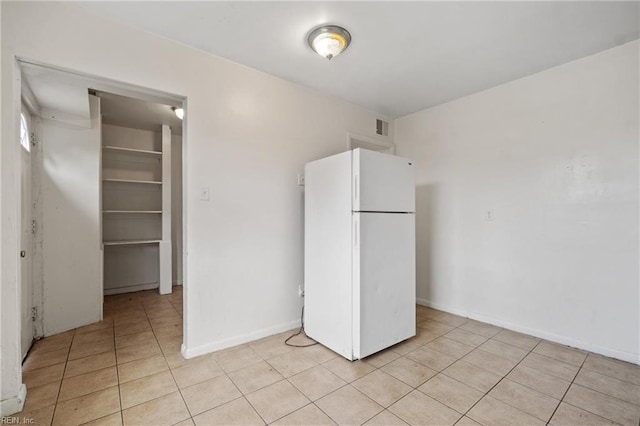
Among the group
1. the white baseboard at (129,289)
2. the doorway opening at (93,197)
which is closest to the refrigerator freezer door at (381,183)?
the doorway opening at (93,197)

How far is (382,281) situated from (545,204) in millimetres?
1731

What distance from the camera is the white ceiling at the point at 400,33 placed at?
1.85m

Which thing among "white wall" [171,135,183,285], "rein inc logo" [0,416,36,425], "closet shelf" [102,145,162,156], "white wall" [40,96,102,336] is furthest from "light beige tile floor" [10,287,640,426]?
"closet shelf" [102,145,162,156]

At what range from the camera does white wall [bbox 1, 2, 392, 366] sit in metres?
1.88

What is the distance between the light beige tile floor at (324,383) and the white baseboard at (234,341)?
0.21 feet

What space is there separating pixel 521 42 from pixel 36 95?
12.9 feet

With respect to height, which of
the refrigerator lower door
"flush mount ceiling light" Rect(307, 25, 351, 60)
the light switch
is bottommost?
the refrigerator lower door

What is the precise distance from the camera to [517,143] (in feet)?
9.23

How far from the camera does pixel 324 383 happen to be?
1.93 meters

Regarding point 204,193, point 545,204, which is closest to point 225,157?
point 204,193

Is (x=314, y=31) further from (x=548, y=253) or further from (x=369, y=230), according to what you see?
(x=548, y=253)

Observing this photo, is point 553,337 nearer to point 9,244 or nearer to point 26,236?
point 9,244

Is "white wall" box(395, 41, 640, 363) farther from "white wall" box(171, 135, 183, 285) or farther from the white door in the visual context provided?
the white door

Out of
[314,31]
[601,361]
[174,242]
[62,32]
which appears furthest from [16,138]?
[601,361]
